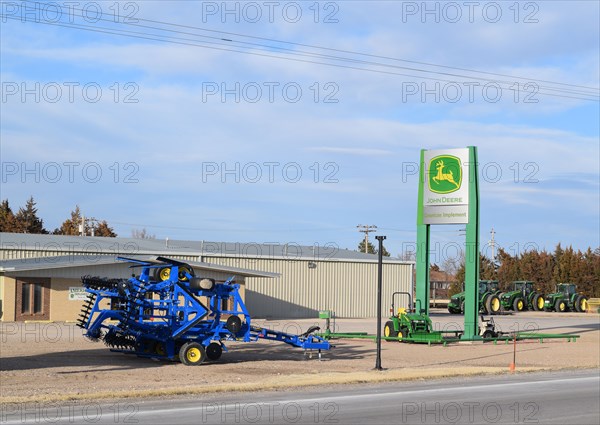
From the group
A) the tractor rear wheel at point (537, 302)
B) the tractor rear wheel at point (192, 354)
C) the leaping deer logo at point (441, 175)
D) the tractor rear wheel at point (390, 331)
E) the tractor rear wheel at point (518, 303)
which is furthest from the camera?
the tractor rear wheel at point (537, 302)

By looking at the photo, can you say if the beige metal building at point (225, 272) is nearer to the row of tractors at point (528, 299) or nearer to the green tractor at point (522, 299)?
the row of tractors at point (528, 299)

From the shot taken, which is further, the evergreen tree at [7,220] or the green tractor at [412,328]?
the evergreen tree at [7,220]

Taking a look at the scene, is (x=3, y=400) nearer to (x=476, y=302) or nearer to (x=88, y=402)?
(x=88, y=402)

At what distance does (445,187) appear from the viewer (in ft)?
124

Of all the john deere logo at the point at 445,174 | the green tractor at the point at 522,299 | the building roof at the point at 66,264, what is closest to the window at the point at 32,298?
the building roof at the point at 66,264

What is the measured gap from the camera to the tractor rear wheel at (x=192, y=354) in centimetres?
2550

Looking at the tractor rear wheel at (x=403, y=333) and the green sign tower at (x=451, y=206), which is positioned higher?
the green sign tower at (x=451, y=206)

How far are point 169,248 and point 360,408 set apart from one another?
41104 millimetres

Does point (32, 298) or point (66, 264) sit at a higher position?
point (66, 264)

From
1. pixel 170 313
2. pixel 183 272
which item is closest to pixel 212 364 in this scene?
pixel 170 313

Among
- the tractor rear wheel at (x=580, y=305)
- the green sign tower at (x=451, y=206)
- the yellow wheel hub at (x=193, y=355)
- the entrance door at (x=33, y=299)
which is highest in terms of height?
the green sign tower at (x=451, y=206)

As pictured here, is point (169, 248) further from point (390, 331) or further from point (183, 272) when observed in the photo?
point (183, 272)

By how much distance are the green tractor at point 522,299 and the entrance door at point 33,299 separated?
34.9m

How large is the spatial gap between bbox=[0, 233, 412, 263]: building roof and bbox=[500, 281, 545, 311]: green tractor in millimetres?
10534
